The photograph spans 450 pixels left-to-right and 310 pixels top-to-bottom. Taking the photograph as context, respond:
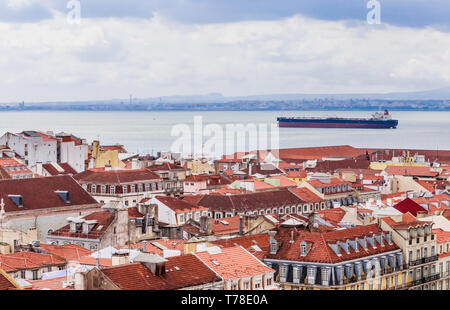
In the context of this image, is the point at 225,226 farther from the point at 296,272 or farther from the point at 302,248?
the point at 296,272

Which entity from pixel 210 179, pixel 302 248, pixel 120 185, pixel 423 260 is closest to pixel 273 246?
pixel 302 248

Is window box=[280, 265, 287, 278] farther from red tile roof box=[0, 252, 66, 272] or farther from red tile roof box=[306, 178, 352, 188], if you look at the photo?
red tile roof box=[306, 178, 352, 188]
